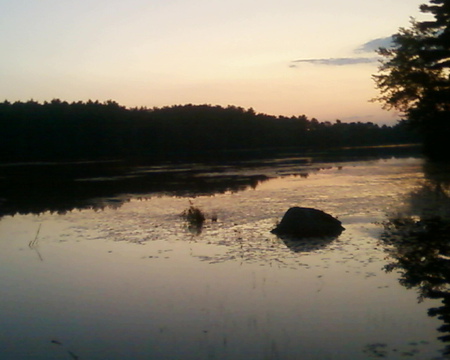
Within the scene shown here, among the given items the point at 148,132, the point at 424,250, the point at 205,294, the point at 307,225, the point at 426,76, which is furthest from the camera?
the point at 148,132

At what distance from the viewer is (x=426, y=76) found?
41375 millimetres

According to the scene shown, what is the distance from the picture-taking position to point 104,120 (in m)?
100

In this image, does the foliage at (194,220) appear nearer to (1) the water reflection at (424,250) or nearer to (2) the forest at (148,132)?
(1) the water reflection at (424,250)

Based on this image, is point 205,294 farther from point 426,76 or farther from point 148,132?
point 148,132

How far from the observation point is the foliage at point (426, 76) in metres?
38.2

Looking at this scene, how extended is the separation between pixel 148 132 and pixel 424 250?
9719 cm

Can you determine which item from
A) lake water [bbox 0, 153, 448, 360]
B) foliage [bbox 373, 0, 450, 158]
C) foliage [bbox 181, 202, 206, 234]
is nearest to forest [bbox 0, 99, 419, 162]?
foliage [bbox 373, 0, 450, 158]

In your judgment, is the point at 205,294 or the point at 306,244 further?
the point at 306,244

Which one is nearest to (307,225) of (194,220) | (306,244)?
(306,244)

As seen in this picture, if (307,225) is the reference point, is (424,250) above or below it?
below

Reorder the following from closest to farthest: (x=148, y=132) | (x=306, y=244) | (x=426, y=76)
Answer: (x=306, y=244)
(x=426, y=76)
(x=148, y=132)

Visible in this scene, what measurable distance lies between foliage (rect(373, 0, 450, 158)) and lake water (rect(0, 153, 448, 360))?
23.7m

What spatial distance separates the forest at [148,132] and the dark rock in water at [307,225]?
2732 inches

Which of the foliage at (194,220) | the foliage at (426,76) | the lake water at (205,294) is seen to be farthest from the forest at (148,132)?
the lake water at (205,294)
